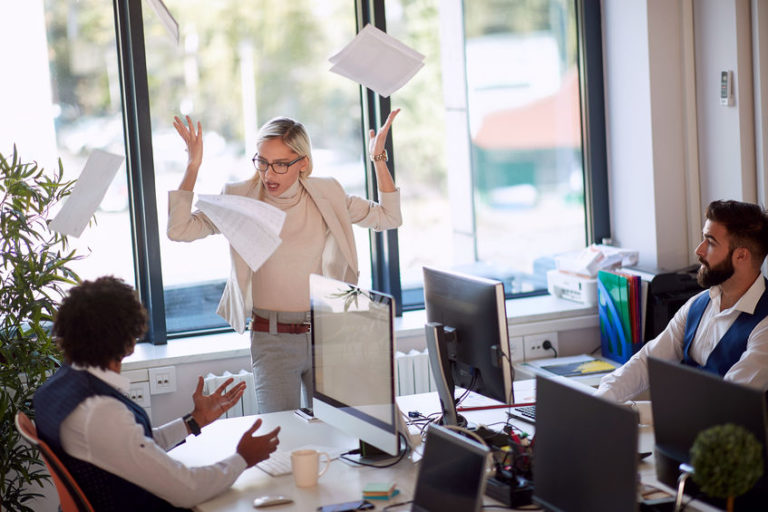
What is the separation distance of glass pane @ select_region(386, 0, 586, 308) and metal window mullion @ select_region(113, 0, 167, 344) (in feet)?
3.85

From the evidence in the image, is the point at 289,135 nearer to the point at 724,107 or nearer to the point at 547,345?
the point at 547,345

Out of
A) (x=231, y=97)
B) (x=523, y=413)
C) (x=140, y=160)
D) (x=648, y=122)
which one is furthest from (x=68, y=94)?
(x=648, y=122)

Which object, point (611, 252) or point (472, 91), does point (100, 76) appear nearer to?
point (472, 91)

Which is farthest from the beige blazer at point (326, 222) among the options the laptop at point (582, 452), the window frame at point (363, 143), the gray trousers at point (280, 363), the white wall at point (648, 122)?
the white wall at point (648, 122)

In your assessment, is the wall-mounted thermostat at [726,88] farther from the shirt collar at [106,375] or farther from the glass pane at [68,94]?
the shirt collar at [106,375]

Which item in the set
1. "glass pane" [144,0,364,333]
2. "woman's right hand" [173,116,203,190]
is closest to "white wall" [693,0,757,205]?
"glass pane" [144,0,364,333]

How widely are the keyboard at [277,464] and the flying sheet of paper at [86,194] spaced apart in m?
0.96

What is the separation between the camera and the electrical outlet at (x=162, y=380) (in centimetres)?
359

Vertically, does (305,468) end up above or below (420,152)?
below

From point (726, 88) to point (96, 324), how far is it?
3025mm

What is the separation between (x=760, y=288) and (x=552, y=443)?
50.4 inches

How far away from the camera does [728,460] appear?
1.52 meters

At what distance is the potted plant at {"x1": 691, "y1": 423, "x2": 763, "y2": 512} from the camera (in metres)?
1.51

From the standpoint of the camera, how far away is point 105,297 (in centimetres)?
210
